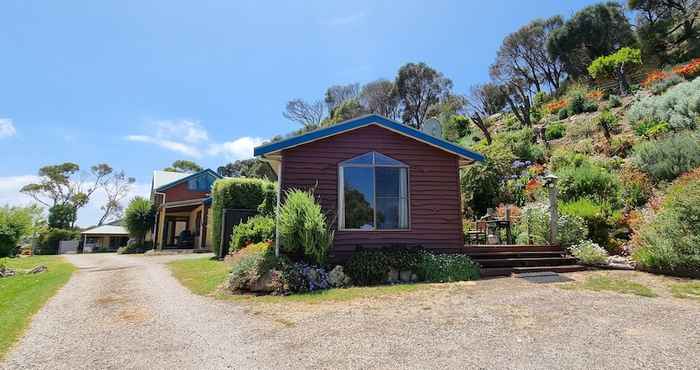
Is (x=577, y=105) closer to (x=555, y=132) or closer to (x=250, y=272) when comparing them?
(x=555, y=132)

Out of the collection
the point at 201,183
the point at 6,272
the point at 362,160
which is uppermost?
the point at 201,183

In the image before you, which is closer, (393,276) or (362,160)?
(393,276)

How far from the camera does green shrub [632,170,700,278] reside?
6180 millimetres

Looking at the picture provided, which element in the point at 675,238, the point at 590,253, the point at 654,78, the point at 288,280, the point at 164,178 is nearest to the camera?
the point at 288,280

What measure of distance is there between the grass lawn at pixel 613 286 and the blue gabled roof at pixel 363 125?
135 inches

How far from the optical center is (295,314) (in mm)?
4809

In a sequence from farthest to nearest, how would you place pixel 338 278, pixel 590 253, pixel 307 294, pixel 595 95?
pixel 595 95 < pixel 590 253 < pixel 338 278 < pixel 307 294

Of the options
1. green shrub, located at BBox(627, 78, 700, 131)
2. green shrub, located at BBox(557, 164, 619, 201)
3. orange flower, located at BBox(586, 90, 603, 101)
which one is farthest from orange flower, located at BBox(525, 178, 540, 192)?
orange flower, located at BBox(586, 90, 603, 101)

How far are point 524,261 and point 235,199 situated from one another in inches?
392

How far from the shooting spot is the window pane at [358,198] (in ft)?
25.8

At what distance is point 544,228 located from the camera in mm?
9055

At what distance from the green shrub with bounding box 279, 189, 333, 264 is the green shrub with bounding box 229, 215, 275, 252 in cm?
368

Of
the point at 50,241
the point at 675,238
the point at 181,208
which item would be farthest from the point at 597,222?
the point at 50,241

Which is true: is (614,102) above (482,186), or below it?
above
